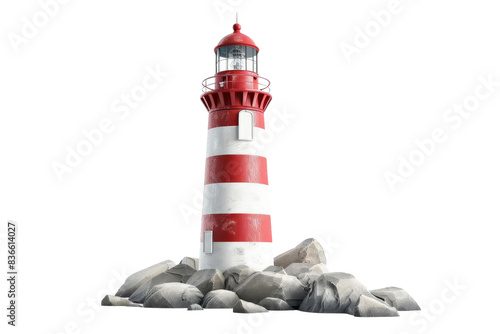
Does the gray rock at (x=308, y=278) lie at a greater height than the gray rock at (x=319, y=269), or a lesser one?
lesser

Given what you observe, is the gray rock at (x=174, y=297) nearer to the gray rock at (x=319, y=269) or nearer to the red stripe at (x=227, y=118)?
the gray rock at (x=319, y=269)

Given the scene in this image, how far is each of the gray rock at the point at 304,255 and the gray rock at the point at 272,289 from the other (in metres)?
3.30

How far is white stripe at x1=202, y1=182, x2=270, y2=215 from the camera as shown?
15156mm

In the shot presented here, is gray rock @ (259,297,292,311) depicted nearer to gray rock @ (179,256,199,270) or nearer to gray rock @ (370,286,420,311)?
gray rock @ (370,286,420,311)

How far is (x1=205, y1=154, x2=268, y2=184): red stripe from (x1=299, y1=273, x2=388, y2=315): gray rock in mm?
3746

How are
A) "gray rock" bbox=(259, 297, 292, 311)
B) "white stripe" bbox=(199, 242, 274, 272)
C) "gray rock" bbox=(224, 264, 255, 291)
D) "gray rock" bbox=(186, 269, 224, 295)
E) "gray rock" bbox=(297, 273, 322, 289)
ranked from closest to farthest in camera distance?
"gray rock" bbox=(259, 297, 292, 311) → "gray rock" bbox=(297, 273, 322, 289) → "gray rock" bbox=(186, 269, 224, 295) → "gray rock" bbox=(224, 264, 255, 291) → "white stripe" bbox=(199, 242, 274, 272)

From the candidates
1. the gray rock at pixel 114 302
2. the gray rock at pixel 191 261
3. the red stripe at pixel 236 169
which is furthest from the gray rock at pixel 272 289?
the gray rock at pixel 191 261

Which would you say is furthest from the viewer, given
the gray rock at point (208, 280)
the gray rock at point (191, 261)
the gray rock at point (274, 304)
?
the gray rock at point (191, 261)

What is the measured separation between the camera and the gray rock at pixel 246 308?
11953 millimetres

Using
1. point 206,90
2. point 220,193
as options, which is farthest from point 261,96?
point 220,193

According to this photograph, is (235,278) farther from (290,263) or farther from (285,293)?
(290,263)

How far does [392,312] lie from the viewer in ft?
38.8

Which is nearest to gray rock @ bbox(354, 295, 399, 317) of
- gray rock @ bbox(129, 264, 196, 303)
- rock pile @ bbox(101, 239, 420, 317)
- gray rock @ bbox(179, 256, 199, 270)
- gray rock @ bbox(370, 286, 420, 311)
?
rock pile @ bbox(101, 239, 420, 317)

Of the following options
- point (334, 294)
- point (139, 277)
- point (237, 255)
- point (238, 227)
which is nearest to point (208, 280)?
point (237, 255)
